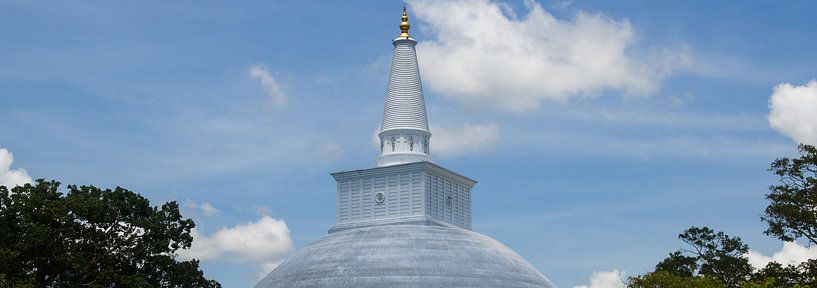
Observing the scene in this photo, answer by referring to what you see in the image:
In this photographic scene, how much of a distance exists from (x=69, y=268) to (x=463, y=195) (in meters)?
34.6

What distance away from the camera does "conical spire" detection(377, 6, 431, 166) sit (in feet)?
280

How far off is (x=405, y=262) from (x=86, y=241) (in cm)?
2117

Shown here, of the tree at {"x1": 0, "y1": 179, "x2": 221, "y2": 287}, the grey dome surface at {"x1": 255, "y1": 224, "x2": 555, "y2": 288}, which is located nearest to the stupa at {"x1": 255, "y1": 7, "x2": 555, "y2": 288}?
the grey dome surface at {"x1": 255, "y1": 224, "x2": 555, "y2": 288}

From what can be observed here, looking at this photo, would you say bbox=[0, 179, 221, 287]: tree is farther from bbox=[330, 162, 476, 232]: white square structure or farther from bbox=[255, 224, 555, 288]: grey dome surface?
bbox=[330, 162, 476, 232]: white square structure

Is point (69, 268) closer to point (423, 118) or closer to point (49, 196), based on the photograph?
point (49, 196)

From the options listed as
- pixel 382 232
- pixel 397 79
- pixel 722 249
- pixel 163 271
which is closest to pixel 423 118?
pixel 397 79

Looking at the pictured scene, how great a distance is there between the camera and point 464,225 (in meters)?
87.8

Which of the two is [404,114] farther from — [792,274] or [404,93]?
[792,274]

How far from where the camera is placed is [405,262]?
75.6m

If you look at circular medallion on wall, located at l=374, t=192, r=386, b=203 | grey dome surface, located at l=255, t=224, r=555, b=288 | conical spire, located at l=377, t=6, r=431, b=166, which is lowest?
grey dome surface, located at l=255, t=224, r=555, b=288

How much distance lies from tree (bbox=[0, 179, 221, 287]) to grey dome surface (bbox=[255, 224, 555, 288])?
12.3m

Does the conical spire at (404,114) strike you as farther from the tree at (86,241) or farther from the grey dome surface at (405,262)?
the tree at (86,241)

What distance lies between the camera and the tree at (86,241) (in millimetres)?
60125

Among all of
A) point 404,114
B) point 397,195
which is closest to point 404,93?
point 404,114
